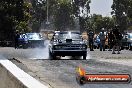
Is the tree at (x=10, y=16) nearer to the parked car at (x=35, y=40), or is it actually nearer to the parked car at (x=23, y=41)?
the parked car at (x=23, y=41)

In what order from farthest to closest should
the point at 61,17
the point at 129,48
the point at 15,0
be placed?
the point at 61,17 < the point at 15,0 < the point at 129,48

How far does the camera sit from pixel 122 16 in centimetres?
12031

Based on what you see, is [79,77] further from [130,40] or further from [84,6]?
[84,6]

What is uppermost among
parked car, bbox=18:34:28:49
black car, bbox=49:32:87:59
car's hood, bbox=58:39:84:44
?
car's hood, bbox=58:39:84:44

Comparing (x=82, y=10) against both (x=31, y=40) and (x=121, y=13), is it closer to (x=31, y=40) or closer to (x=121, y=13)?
(x=121, y=13)

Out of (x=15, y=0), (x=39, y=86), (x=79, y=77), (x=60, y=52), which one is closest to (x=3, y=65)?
(x=39, y=86)

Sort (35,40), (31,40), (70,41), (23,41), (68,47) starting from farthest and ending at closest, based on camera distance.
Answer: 1. (23,41)
2. (31,40)
3. (35,40)
4. (70,41)
5. (68,47)

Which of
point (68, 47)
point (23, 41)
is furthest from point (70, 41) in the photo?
point (23, 41)

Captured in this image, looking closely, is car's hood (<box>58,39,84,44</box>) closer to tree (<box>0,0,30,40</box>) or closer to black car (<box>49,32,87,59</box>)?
black car (<box>49,32,87,59</box>)

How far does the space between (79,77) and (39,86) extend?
1330 mm

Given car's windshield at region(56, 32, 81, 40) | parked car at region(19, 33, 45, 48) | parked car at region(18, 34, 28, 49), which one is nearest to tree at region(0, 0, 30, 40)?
parked car at region(18, 34, 28, 49)

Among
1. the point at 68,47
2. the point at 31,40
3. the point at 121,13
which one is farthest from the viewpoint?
the point at 121,13

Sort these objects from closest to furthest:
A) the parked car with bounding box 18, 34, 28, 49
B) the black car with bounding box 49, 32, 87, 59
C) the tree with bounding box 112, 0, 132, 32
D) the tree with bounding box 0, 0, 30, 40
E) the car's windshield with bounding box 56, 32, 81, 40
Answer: the black car with bounding box 49, 32, 87, 59 → the car's windshield with bounding box 56, 32, 81, 40 → the parked car with bounding box 18, 34, 28, 49 → the tree with bounding box 0, 0, 30, 40 → the tree with bounding box 112, 0, 132, 32

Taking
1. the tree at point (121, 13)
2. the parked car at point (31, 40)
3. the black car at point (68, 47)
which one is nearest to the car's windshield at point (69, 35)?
the black car at point (68, 47)
